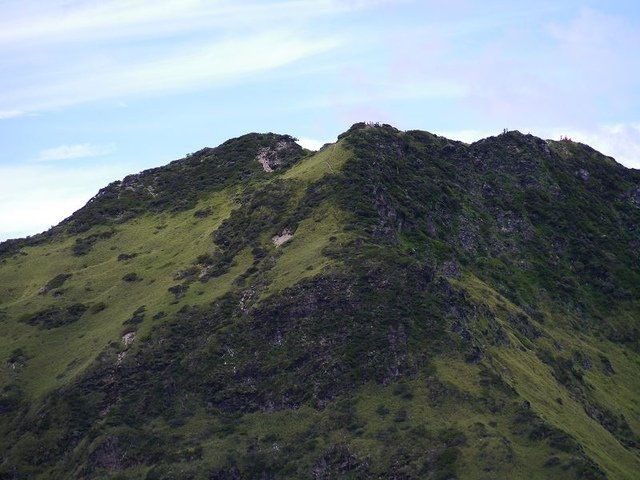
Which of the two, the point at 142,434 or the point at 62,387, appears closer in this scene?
the point at 142,434

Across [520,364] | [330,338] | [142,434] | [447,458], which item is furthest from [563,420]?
[142,434]

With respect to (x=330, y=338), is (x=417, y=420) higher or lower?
lower

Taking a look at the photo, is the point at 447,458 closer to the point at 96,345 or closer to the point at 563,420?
the point at 563,420

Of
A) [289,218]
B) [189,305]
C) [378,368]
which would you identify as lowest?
[378,368]

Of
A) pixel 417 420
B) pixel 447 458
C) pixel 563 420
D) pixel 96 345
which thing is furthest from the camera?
pixel 96 345

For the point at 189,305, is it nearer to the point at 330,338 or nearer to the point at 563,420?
the point at 330,338

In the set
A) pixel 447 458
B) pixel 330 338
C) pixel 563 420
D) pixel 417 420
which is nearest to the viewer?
pixel 447 458

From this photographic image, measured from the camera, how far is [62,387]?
168 metres

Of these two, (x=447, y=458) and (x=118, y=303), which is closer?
(x=447, y=458)

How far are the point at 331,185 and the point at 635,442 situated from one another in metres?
74.0

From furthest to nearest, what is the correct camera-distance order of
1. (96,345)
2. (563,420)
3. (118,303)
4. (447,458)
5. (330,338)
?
1. (118,303)
2. (96,345)
3. (330,338)
4. (563,420)
5. (447,458)

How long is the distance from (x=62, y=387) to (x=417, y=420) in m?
63.0

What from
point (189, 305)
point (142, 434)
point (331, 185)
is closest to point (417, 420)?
point (142, 434)

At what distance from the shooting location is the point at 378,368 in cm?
15262
